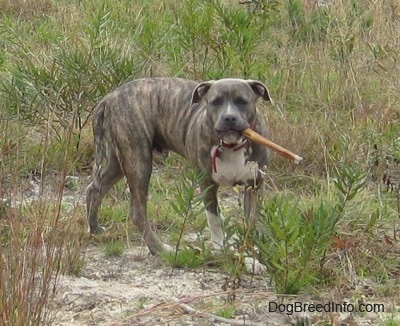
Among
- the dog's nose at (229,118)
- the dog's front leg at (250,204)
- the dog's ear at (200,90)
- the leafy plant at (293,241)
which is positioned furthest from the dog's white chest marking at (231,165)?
the leafy plant at (293,241)

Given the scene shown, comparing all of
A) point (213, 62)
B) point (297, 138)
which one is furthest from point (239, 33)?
point (297, 138)

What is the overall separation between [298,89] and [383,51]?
100 centimetres

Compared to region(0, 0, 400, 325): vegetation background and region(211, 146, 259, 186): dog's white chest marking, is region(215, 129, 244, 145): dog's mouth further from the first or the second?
region(0, 0, 400, 325): vegetation background

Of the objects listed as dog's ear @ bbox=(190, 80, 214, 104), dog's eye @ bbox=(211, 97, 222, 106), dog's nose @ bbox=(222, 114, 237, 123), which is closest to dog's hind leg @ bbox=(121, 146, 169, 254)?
dog's ear @ bbox=(190, 80, 214, 104)

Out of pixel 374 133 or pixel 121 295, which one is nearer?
pixel 121 295

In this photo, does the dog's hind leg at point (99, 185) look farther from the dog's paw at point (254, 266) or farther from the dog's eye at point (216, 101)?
the dog's paw at point (254, 266)

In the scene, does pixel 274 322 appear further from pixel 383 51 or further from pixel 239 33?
pixel 383 51

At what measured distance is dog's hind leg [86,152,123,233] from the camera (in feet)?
23.6

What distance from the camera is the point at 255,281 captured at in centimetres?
618

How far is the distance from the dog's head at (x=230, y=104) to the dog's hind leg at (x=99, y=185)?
2.84ft

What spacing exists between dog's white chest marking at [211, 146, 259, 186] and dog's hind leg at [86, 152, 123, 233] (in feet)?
2.96

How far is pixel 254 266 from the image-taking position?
6199 mm

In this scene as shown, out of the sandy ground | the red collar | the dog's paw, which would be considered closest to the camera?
the sandy ground

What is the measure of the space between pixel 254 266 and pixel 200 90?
1.24 metres
